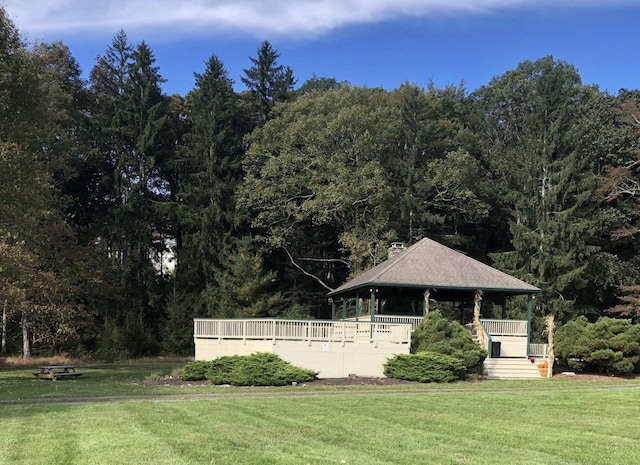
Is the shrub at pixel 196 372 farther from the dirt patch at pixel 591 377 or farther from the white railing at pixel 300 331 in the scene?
the dirt patch at pixel 591 377

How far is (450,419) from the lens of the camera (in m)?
10.2

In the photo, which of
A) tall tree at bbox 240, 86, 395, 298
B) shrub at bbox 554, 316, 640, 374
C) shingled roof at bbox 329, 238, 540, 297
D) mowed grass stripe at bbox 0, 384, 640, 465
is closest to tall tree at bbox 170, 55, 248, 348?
tall tree at bbox 240, 86, 395, 298

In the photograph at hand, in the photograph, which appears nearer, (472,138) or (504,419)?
(504,419)

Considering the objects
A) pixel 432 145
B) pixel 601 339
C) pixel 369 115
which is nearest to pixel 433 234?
pixel 432 145

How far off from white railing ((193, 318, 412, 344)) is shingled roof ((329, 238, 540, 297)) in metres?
2.32

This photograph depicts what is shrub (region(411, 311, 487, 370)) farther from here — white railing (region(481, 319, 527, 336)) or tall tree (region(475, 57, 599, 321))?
tall tree (region(475, 57, 599, 321))

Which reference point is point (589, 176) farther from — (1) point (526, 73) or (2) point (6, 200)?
(2) point (6, 200)

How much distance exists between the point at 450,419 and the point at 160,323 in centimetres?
3280

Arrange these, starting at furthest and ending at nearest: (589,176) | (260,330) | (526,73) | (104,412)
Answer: (526,73) < (589,176) < (260,330) < (104,412)

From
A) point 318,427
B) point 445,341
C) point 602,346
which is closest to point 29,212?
point 445,341

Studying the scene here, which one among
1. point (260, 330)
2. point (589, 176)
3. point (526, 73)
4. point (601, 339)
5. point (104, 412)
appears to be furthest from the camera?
point (526, 73)

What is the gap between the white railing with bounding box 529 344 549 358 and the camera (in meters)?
24.1

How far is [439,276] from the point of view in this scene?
24188 mm

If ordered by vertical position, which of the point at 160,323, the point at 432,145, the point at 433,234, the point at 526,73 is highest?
the point at 526,73
